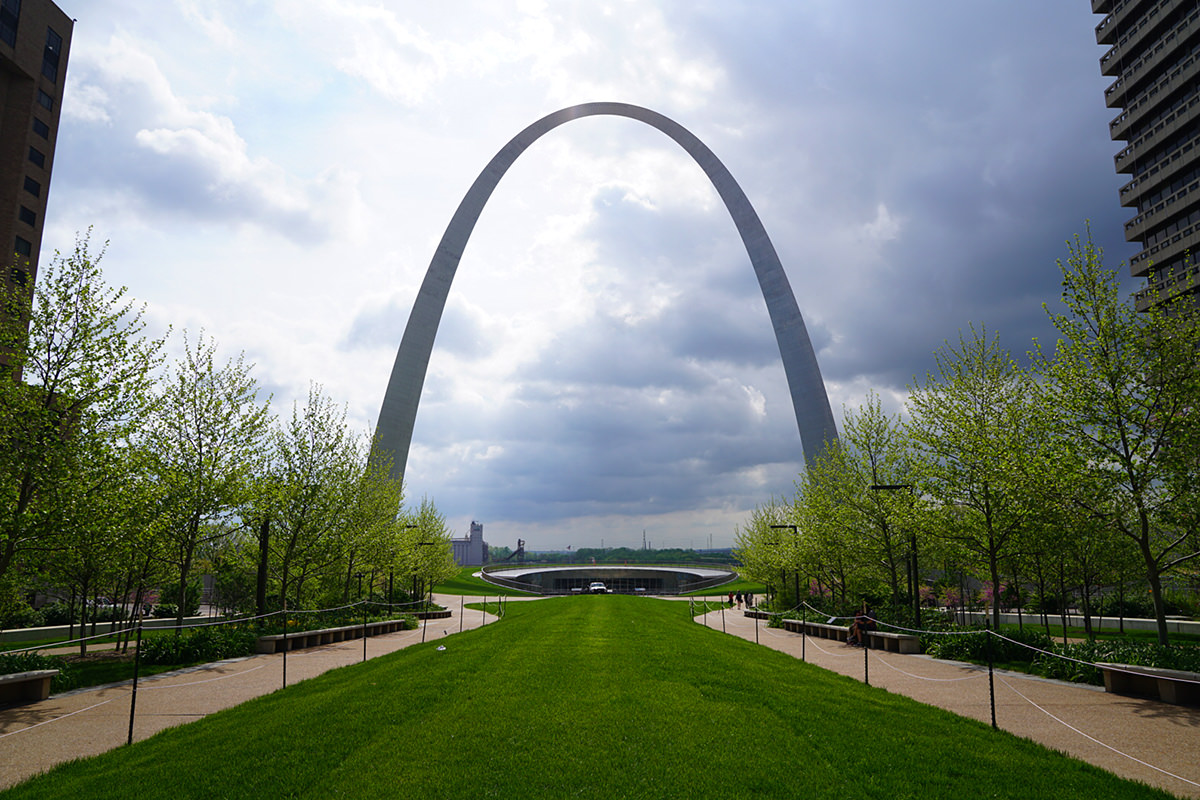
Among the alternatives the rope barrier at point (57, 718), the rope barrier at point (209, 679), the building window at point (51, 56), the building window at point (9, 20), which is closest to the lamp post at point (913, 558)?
the rope barrier at point (209, 679)

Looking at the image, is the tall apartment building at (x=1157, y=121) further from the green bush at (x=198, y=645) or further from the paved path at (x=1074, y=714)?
the green bush at (x=198, y=645)

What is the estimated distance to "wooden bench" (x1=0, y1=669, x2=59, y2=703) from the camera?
13.4m

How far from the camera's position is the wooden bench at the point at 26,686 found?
13.4 m

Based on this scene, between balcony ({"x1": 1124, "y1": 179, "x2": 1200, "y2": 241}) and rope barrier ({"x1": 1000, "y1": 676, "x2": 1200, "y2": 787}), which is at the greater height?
balcony ({"x1": 1124, "y1": 179, "x2": 1200, "y2": 241})

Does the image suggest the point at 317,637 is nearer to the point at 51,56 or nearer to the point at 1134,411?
the point at 1134,411

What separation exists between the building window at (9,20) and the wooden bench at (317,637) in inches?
1927

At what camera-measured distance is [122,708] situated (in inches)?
508

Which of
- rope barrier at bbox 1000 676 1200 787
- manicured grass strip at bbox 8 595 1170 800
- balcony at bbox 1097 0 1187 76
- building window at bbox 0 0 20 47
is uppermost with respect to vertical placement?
balcony at bbox 1097 0 1187 76

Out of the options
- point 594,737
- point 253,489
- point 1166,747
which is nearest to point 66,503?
point 253,489

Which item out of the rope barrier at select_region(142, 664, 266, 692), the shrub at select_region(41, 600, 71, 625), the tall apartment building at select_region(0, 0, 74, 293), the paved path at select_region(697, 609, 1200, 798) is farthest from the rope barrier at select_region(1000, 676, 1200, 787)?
the tall apartment building at select_region(0, 0, 74, 293)

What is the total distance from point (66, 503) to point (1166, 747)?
21.8 metres

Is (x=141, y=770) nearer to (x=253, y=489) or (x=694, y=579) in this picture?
(x=253, y=489)

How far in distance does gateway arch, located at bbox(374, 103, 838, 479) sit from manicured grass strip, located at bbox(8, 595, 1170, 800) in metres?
39.0

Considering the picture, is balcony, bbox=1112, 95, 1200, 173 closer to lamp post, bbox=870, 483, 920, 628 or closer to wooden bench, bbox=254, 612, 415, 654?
lamp post, bbox=870, 483, 920, 628
